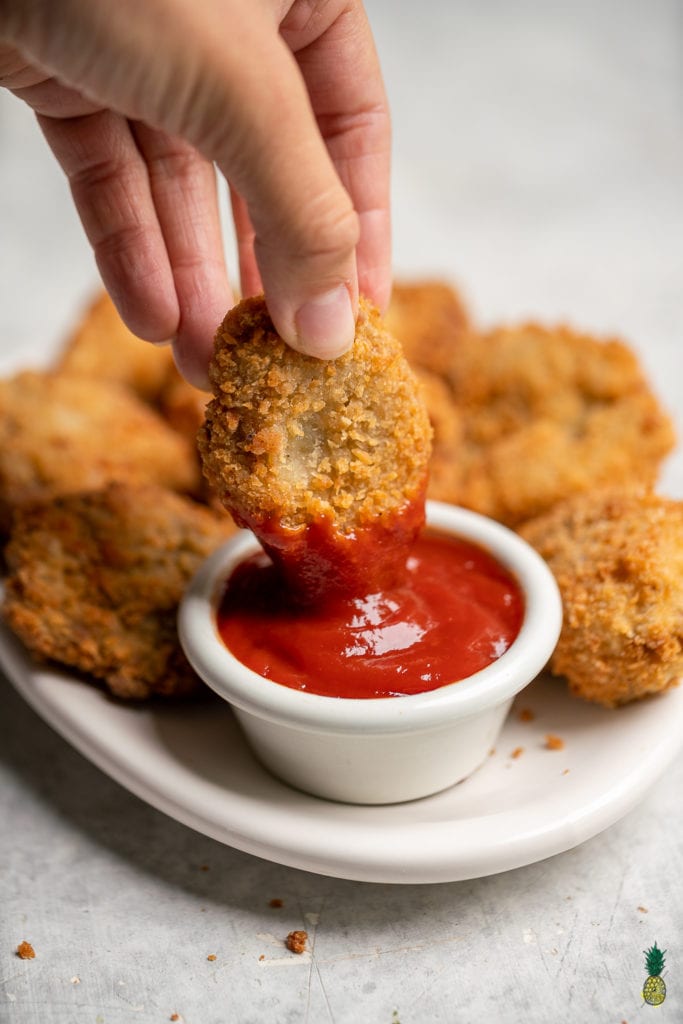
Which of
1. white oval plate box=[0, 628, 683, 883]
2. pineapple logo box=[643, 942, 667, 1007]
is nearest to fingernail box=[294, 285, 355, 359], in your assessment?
white oval plate box=[0, 628, 683, 883]

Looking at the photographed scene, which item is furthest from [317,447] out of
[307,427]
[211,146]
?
[211,146]

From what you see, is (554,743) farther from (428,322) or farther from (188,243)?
(428,322)

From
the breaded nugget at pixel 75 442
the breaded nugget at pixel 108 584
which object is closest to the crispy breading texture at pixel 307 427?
the breaded nugget at pixel 108 584

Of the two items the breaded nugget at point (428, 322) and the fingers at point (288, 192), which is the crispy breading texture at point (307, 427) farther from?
the breaded nugget at point (428, 322)

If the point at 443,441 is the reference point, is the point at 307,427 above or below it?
above

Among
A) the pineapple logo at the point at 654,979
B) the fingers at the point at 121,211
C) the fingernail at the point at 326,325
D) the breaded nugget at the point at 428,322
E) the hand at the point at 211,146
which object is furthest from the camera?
the breaded nugget at the point at 428,322

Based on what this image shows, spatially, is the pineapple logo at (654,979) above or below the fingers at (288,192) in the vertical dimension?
below

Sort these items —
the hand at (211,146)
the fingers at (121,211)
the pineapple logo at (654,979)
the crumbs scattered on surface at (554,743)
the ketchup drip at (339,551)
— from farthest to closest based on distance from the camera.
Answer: the fingers at (121,211)
the crumbs scattered on surface at (554,743)
the ketchup drip at (339,551)
the pineapple logo at (654,979)
the hand at (211,146)
